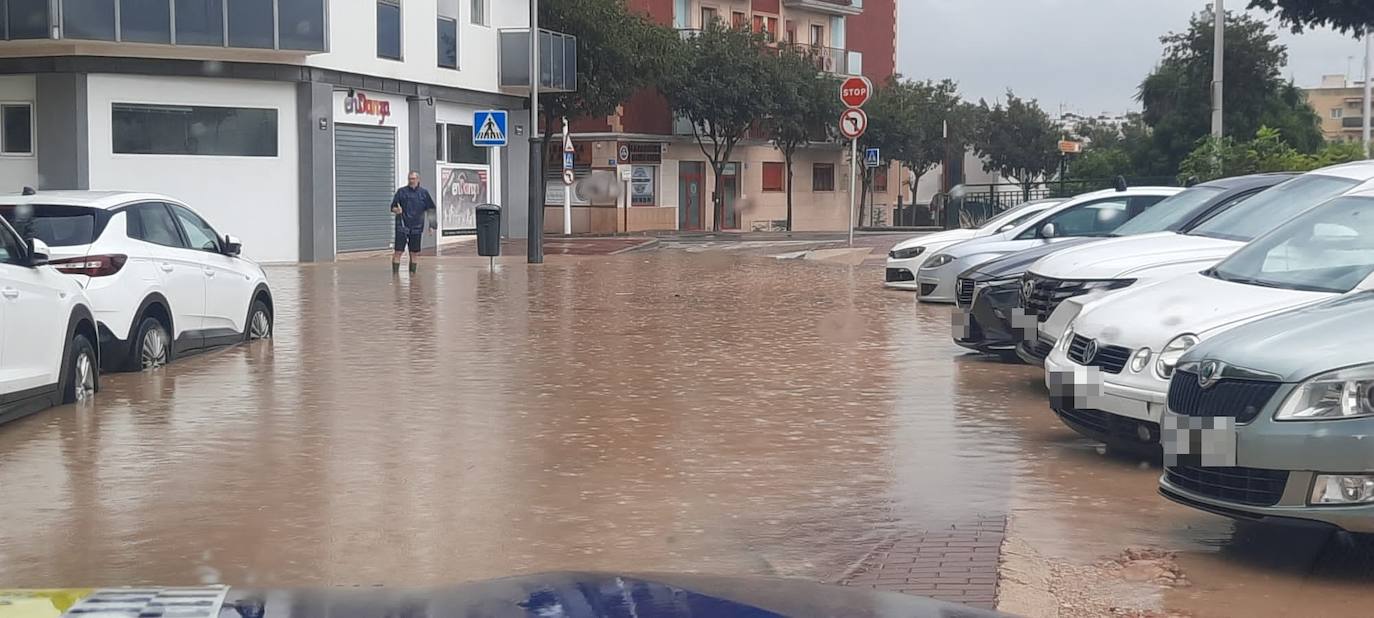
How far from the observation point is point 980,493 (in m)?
8.03

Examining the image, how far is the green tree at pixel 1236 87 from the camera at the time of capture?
47688mm

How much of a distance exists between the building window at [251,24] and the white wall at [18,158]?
12.9 feet

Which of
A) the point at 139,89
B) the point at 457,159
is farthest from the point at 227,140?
the point at 457,159

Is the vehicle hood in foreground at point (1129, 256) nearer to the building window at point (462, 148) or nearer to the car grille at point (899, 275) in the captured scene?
the car grille at point (899, 275)

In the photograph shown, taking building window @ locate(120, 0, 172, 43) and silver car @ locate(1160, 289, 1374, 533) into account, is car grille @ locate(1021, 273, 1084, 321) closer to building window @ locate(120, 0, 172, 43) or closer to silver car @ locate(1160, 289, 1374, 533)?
silver car @ locate(1160, 289, 1374, 533)

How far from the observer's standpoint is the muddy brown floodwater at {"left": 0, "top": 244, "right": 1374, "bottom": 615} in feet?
21.4

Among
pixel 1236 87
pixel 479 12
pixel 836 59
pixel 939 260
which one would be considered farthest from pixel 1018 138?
pixel 939 260

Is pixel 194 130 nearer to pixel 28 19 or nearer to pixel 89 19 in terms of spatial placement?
pixel 89 19

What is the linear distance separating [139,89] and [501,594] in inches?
1149

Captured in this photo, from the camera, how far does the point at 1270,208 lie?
1118 centimetres

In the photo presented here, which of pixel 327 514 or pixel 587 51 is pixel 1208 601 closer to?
pixel 327 514

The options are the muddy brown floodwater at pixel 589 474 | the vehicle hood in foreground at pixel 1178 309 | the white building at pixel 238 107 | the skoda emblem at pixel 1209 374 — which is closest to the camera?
the skoda emblem at pixel 1209 374

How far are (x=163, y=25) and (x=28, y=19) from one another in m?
2.25

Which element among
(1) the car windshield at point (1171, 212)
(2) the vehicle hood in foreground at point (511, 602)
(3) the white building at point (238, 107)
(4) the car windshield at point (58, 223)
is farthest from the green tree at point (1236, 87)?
(2) the vehicle hood in foreground at point (511, 602)
